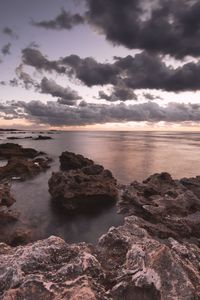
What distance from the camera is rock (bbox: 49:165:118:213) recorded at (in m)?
23.1

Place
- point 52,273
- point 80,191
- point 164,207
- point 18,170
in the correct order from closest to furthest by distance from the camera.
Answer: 1. point 52,273
2. point 164,207
3. point 80,191
4. point 18,170

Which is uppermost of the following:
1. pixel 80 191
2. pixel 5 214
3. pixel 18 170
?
pixel 80 191

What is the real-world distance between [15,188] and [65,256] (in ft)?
79.9

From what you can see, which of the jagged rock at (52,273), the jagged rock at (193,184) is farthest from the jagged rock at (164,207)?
the jagged rock at (52,273)

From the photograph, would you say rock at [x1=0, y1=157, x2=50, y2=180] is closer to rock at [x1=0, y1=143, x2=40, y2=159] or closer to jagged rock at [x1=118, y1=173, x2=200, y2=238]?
jagged rock at [x1=118, y1=173, x2=200, y2=238]

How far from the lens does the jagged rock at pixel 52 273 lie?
514 centimetres

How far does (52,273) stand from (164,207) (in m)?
14.7

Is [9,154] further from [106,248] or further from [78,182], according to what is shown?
[106,248]

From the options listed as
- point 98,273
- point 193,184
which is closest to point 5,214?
point 98,273

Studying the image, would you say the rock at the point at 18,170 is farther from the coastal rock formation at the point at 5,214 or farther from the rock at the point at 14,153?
the rock at the point at 14,153

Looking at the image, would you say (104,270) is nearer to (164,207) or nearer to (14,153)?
(164,207)

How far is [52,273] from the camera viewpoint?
571 centimetres

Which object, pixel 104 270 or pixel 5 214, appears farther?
pixel 5 214

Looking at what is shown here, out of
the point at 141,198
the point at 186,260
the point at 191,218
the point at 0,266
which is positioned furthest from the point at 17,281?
the point at 141,198
